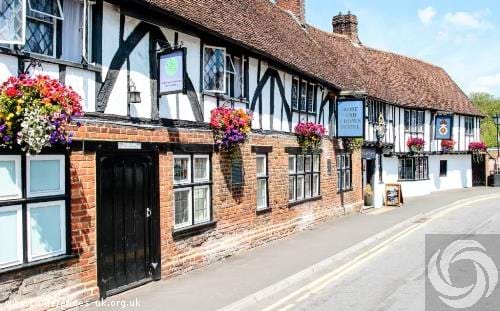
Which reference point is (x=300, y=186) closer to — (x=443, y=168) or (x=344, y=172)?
(x=344, y=172)

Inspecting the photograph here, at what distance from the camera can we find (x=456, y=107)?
1347 inches

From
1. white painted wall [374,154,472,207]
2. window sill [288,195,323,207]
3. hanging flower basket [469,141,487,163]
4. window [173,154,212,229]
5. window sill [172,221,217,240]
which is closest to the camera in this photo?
window sill [172,221,217,240]

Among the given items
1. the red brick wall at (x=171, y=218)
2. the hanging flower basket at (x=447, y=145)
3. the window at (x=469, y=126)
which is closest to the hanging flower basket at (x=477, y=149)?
the window at (x=469, y=126)

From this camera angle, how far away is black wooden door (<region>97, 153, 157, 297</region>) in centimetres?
781

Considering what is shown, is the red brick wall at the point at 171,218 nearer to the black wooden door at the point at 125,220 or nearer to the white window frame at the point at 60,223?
the white window frame at the point at 60,223

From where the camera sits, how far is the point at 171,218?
927 cm

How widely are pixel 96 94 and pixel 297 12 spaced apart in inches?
647

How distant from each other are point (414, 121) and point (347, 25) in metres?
7.33

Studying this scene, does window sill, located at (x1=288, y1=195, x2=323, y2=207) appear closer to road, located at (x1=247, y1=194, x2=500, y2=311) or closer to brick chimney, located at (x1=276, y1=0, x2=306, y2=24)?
road, located at (x1=247, y1=194, x2=500, y2=311)

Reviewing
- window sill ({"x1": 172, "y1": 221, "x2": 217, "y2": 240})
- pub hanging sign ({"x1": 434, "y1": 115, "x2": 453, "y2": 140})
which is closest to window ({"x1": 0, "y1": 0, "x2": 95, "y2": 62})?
window sill ({"x1": 172, "y1": 221, "x2": 217, "y2": 240})

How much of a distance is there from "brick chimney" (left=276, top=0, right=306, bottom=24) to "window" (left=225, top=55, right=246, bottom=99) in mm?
11023

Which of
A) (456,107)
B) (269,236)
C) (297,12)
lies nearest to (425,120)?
(456,107)

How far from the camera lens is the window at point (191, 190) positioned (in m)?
9.63

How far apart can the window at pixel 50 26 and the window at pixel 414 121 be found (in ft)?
83.3
